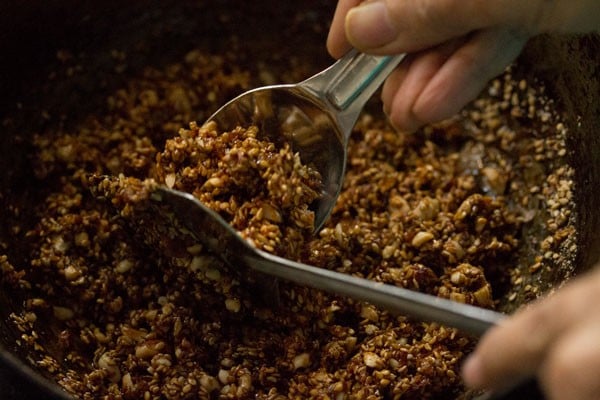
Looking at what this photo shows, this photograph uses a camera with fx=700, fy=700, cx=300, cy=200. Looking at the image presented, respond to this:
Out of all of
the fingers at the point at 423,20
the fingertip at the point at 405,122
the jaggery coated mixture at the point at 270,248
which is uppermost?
the fingers at the point at 423,20

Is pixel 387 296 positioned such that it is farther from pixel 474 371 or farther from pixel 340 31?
pixel 340 31

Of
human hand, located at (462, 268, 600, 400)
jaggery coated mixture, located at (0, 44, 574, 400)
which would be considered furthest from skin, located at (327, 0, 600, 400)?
jaggery coated mixture, located at (0, 44, 574, 400)

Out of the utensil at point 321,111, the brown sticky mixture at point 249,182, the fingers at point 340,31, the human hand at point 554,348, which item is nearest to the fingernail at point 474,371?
the human hand at point 554,348

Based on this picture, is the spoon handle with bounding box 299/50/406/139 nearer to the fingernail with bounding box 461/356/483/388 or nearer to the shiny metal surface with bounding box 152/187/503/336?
the shiny metal surface with bounding box 152/187/503/336

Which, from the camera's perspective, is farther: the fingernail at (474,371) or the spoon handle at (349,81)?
the spoon handle at (349,81)

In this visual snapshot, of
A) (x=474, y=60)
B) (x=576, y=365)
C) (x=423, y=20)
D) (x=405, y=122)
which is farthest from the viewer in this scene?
(x=405, y=122)

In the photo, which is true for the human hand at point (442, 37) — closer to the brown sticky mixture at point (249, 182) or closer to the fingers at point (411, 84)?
the fingers at point (411, 84)

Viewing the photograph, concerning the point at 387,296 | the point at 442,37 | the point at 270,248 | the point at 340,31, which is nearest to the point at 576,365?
the point at 387,296

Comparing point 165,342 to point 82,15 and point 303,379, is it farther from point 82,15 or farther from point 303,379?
point 82,15
